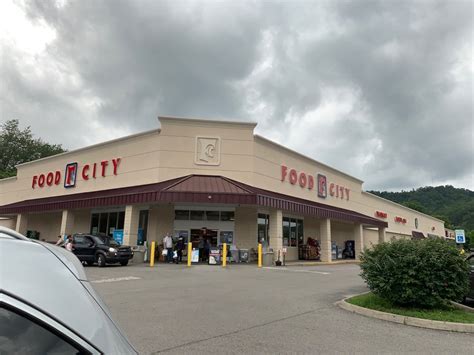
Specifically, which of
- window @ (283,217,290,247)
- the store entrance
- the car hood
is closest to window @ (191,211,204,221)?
the store entrance

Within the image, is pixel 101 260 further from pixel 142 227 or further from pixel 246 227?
pixel 246 227

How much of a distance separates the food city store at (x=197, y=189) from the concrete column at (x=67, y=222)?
0.08 metres

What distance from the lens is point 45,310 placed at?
4.42ft

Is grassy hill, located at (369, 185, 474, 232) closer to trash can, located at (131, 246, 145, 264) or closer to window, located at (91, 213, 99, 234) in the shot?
window, located at (91, 213, 99, 234)

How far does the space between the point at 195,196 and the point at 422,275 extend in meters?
13.8

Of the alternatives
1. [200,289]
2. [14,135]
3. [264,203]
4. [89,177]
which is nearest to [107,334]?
[200,289]

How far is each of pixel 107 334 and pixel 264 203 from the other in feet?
65.2

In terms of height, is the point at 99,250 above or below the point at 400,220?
below

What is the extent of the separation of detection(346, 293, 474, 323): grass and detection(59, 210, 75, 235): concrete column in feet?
76.7

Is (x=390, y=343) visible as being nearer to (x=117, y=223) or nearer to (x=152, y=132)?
(x=152, y=132)

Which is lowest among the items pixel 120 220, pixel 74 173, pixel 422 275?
pixel 422 275

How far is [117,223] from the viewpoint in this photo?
26.1m

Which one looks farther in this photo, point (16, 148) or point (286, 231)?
point (16, 148)

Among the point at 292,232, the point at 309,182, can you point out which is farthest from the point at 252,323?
the point at 309,182
